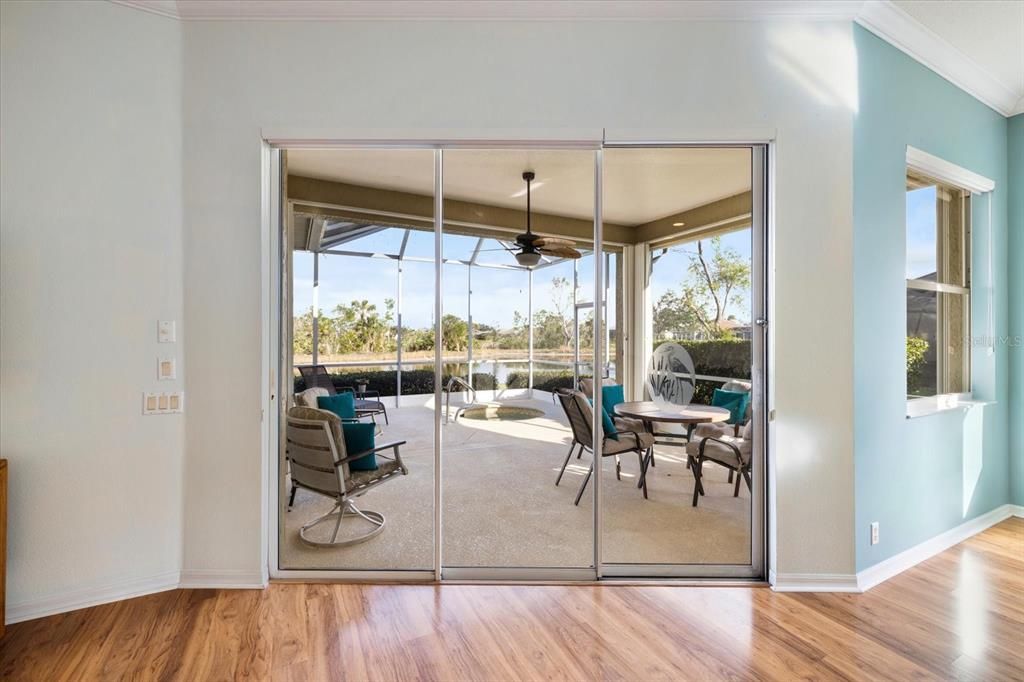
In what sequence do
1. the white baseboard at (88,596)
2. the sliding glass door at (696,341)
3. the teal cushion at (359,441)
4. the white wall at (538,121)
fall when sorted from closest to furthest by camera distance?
the white baseboard at (88,596) < the white wall at (538,121) < the sliding glass door at (696,341) < the teal cushion at (359,441)

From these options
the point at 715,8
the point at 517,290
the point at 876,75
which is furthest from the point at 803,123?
the point at 517,290

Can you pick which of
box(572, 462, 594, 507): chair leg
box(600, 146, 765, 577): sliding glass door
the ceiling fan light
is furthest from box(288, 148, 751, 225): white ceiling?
box(572, 462, 594, 507): chair leg

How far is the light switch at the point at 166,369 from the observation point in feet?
7.63

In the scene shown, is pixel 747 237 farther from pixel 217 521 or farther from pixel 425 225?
pixel 217 521

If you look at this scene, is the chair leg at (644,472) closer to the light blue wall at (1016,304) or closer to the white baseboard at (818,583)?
the white baseboard at (818,583)

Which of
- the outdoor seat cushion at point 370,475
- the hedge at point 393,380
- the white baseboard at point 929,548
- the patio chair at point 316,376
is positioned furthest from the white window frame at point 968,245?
the patio chair at point 316,376

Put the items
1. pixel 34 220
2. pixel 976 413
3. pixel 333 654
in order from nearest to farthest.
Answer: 1. pixel 333 654
2. pixel 34 220
3. pixel 976 413

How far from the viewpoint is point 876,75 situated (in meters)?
2.48

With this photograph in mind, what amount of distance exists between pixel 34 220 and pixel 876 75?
4.44 meters

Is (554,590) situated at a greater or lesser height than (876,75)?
lesser

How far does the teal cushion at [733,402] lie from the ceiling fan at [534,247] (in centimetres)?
113

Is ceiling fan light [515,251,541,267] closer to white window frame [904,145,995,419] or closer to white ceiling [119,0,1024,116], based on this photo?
white ceiling [119,0,1024,116]

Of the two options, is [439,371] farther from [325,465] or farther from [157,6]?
[157,6]

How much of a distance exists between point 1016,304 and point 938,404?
1162 millimetres
